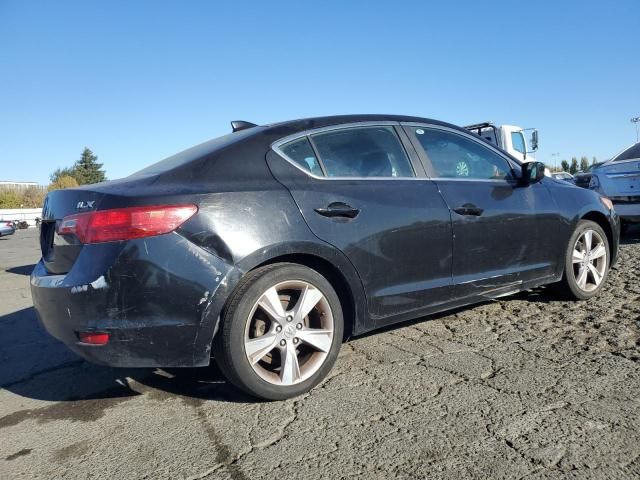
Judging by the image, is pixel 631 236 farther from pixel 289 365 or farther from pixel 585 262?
pixel 289 365

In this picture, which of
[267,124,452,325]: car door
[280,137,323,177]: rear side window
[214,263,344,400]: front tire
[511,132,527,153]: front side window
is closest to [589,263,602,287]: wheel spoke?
[267,124,452,325]: car door

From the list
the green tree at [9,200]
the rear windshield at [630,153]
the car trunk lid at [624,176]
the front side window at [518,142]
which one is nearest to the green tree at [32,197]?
the green tree at [9,200]

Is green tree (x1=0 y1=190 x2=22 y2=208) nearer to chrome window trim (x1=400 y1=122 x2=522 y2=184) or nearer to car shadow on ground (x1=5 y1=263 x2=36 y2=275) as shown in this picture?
car shadow on ground (x1=5 y1=263 x2=36 y2=275)

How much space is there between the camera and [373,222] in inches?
122

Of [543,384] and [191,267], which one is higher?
[191,267]

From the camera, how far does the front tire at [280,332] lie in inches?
104

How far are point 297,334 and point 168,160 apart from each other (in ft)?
4.63

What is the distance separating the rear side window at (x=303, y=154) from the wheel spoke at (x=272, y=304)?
0.79 metres

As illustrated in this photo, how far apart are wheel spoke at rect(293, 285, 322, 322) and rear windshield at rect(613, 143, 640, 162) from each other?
23.3ft

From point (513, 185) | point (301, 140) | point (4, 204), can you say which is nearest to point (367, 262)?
point (301, 140)

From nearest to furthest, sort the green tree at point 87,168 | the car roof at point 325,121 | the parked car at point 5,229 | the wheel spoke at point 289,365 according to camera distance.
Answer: the wheel spoke at point 289,365 → the car roof at point 325,121 → the parked car at point 5,229 → the green tree at point 87,168

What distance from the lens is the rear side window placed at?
304 centimetres

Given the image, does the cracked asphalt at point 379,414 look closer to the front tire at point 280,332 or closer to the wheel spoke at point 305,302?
the front tire at point 280,332

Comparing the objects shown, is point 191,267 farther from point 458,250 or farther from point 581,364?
point 581,364
